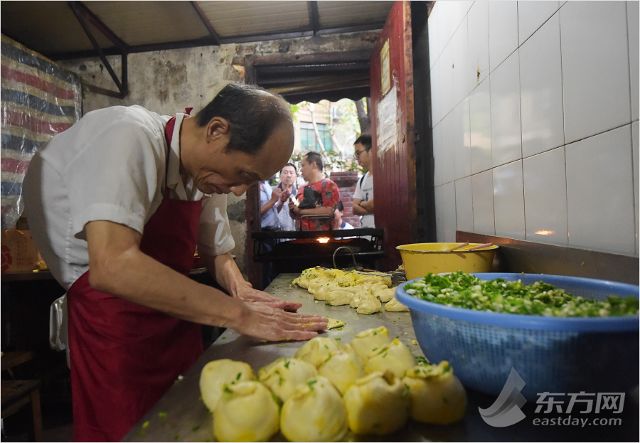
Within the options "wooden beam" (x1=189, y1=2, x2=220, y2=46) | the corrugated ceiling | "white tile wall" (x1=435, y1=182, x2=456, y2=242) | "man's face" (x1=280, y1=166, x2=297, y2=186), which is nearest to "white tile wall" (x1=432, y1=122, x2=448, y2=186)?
"white tile wall" (x1=435, y1=182, x2=456, y2=242)

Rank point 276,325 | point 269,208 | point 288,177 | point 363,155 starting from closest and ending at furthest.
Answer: point 276,325 < point 363,155 < point 269,208 < point 288,177

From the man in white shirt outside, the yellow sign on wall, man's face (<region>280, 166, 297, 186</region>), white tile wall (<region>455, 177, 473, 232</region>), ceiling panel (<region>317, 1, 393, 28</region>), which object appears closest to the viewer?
white tile wall (<region>455, 177, 473, 232</region>)

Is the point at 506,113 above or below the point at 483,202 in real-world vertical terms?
above

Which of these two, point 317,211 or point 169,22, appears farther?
point 317,211

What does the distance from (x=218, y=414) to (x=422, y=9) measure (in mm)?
3894

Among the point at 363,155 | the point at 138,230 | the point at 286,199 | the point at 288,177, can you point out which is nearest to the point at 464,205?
the point at 138,230

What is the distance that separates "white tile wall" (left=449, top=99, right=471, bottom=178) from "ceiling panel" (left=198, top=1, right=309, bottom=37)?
2.36m

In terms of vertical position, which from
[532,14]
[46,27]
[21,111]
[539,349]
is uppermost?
[46,27]

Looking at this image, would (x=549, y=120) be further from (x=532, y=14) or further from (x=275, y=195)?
(x=275, y=195)

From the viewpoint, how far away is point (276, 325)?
4.52ft

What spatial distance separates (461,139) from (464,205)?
47cm

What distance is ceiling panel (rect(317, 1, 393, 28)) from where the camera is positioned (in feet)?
13.6

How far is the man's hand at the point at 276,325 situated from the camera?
51.1 inches

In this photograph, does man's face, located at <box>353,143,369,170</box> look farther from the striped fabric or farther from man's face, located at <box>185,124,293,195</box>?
A: man's face, located at <box>185,124,293,195</box>
